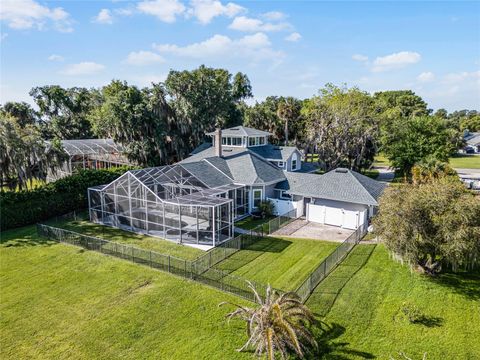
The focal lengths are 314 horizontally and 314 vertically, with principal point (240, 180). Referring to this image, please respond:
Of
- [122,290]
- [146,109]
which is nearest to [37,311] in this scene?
[122,290]

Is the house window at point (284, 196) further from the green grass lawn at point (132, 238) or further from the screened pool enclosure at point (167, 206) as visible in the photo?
the green grass lawn at point (132, 238)

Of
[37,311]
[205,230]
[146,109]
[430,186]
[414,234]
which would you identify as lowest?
[37,311]

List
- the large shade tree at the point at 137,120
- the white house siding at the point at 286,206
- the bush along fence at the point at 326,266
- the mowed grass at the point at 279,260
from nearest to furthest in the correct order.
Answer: the bush along fence at the point at 326,266 < the mowed grass at the point at 279,260 < the white house siding at the point at 286,206 < the large shade tree at the point at 137,120

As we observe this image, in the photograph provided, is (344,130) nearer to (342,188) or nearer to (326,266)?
(342,188)

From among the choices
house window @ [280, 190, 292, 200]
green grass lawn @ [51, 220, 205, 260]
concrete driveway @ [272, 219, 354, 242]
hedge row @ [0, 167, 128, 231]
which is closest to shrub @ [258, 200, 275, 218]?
Answer: house window @ [280, 190, 292, 200]

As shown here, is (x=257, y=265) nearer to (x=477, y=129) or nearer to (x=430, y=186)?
(x=430, y=186)

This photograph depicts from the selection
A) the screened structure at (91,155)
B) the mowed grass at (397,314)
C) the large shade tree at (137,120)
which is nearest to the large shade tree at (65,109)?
the screened structure at (91,155)
